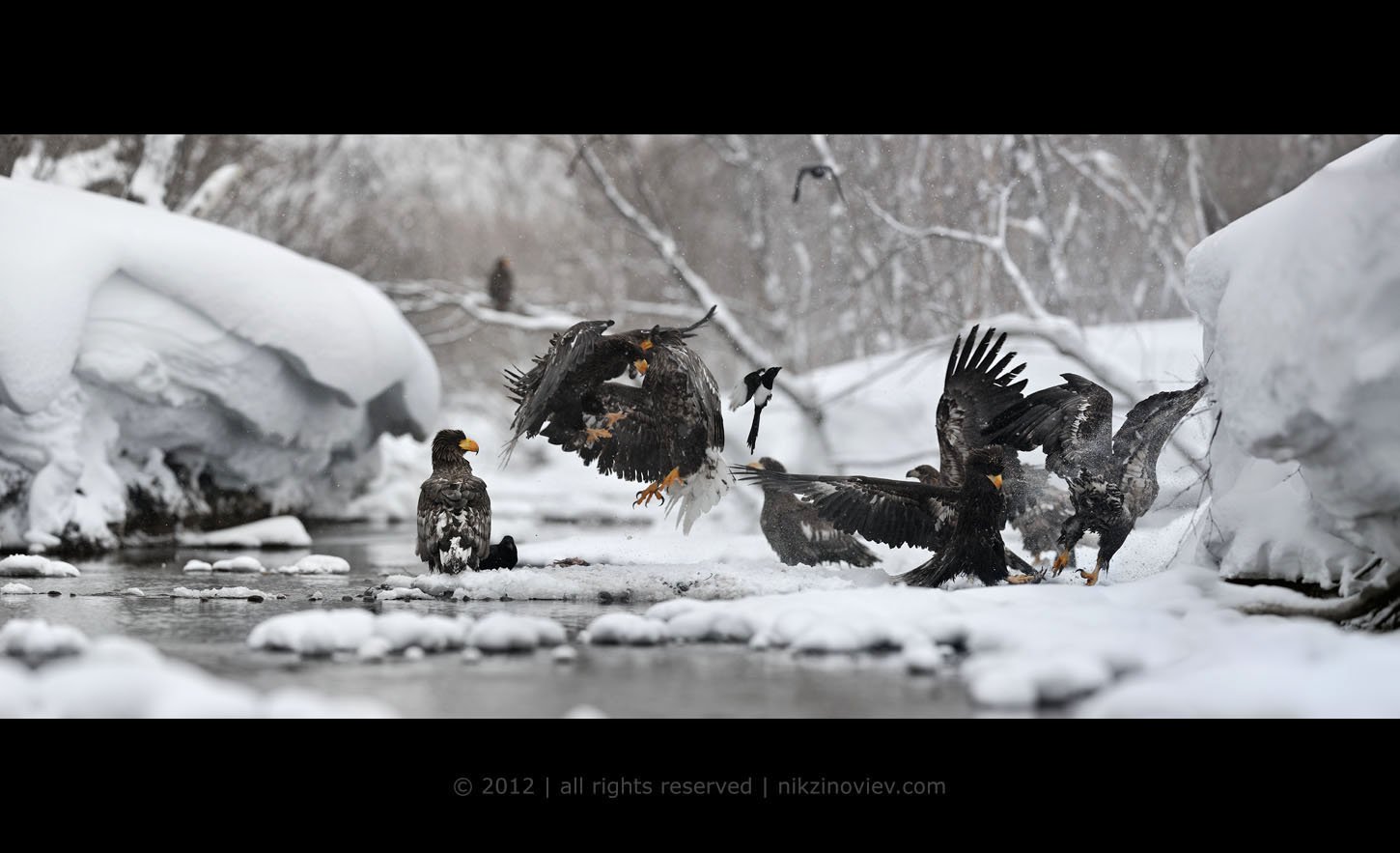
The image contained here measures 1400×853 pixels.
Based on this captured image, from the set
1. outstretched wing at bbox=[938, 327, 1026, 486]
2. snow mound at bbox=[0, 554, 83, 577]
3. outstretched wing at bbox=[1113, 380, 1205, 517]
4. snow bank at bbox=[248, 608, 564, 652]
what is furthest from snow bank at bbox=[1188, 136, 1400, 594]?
snow mound at bbox=[0, 554, 83, 577]

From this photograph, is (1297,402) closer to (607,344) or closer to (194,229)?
(607,344)

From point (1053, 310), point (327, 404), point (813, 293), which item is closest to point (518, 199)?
point (813, 293)

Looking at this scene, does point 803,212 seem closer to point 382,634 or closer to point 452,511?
point 452,511

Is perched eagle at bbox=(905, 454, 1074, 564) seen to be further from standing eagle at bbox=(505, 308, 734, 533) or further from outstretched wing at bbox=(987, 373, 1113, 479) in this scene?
standing eagle at bbox=(505, 308, 734, 533)

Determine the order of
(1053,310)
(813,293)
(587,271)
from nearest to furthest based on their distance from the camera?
(1053,310)
(813,293)
(587,271)

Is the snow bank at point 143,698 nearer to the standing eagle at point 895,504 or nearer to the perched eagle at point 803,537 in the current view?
the standing eagle at point 895,504

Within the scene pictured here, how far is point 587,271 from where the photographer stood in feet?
89.2

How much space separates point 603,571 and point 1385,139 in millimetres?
3793

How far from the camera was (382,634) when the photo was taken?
12.6 ft

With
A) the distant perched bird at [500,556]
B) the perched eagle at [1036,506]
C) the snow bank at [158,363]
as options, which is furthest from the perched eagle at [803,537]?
the snow bank at [158,363]

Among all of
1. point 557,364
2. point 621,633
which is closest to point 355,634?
point 621,633

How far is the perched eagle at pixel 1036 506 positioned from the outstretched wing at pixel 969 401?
0.33 meters

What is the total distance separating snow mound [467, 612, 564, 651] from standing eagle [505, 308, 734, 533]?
1.67 metres

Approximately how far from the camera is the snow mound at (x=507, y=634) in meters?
3.81
